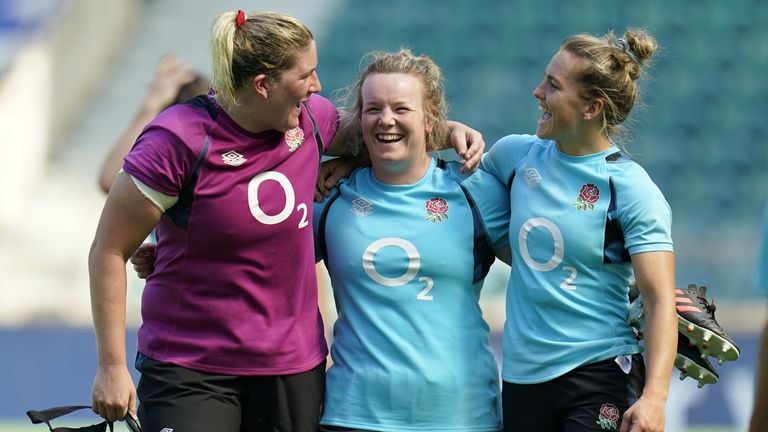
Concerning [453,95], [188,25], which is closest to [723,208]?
[453,95]

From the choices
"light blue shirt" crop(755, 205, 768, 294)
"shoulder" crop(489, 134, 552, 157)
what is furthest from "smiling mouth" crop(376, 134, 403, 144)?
"light blue shirt" crop(755, 205, 768, 294)

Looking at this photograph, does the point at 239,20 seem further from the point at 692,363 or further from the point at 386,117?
the point at 692,363

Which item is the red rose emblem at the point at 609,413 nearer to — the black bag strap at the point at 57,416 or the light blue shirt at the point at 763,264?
the light blue shirt at the point at 763,264

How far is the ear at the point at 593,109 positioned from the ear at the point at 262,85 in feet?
2.64

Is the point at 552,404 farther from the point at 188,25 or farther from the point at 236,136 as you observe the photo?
the point at 188,25

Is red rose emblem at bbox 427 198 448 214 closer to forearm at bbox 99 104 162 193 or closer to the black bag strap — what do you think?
the black bag strap

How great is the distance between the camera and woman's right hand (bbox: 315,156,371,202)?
3133 millimetres

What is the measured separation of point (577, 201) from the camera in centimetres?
291

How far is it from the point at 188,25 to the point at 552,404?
324 inches

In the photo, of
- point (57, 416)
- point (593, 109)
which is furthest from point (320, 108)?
point (57, 416)

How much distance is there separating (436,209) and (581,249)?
0.40 metres

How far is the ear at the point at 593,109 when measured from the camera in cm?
295

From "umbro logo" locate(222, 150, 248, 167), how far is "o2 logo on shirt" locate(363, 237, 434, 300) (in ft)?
1.35

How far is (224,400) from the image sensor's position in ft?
9.35
